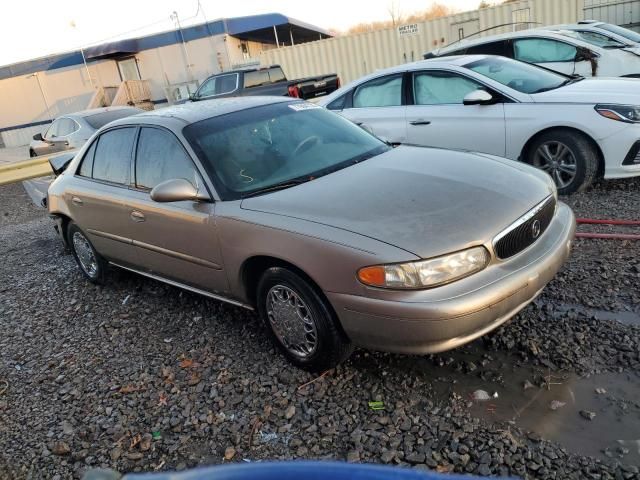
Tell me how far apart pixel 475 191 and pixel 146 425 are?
2331mm

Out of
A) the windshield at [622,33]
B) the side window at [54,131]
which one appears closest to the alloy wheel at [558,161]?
the windshield at [622,33]

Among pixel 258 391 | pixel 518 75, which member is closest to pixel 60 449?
pixel 258 391

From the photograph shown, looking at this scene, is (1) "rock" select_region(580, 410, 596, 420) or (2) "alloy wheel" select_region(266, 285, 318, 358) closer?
(1) "rock" select_region(580, 410, 596, 420)

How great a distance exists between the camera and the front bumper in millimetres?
2674

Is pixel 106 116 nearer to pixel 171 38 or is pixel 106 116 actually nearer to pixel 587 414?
pixel 587 414

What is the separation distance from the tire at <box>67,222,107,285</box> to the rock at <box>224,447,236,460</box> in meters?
2.98

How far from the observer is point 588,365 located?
3.07 meters

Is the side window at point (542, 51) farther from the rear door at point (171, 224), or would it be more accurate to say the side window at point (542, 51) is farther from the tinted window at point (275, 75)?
the rear door at point (171, 224)

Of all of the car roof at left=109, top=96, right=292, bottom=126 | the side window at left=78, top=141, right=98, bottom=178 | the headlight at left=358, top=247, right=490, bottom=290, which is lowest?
the headlight at left=358, top=247, right=490, bottom=290

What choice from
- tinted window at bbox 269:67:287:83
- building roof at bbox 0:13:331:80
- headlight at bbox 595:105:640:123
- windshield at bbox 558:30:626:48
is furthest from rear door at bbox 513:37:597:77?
building roof at bbox 0:13:331:80

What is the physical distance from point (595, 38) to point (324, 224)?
34.6ft

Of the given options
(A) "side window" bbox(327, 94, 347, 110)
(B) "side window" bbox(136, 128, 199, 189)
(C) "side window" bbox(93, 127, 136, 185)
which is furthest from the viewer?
(A) "side window" bbox(327, 94, 347, 110)

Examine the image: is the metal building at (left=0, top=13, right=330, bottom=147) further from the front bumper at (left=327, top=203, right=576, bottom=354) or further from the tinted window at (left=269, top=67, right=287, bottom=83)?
the front bumper at (left=327, top=203, right=576, bottom=354)

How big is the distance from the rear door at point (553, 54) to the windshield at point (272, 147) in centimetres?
652
